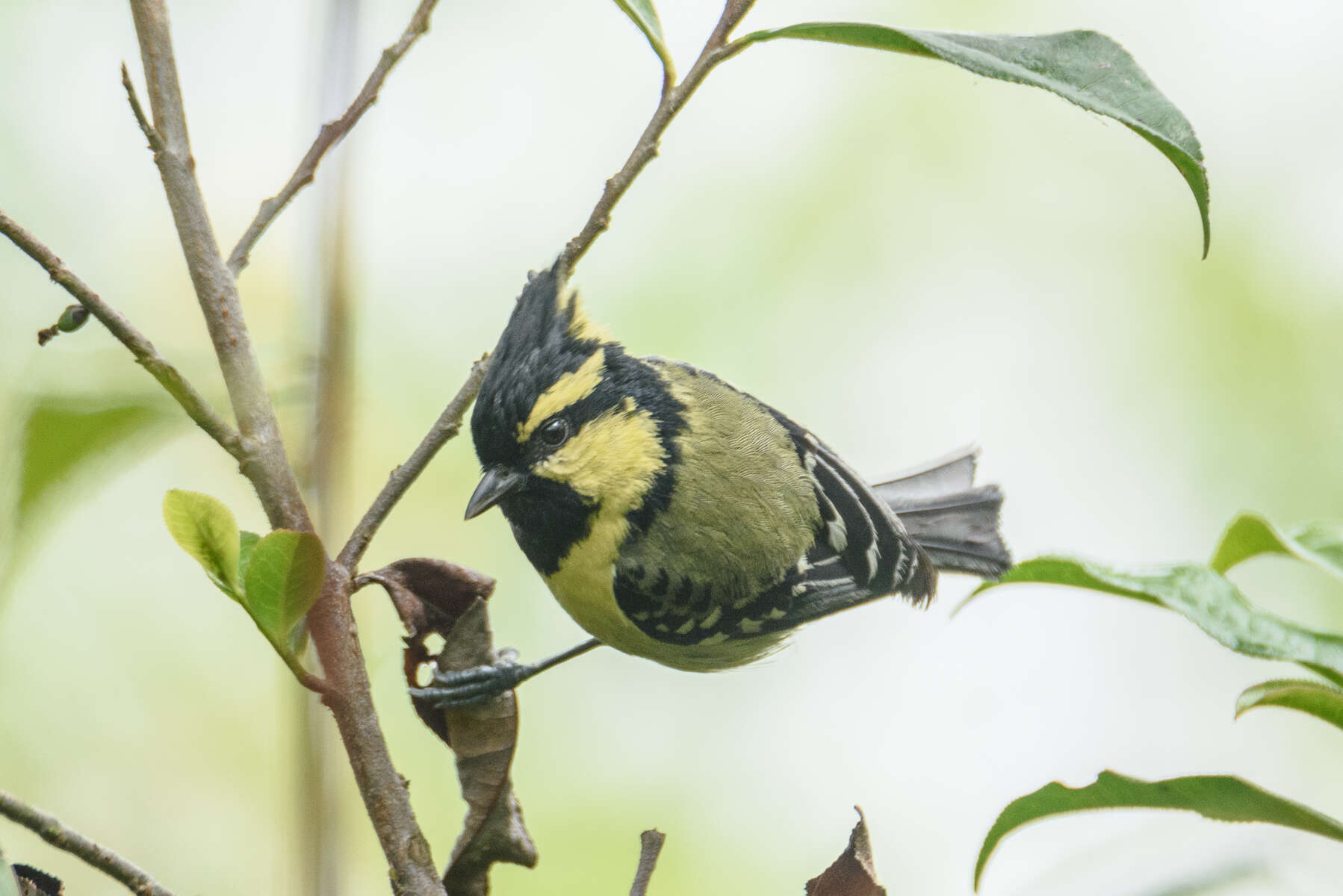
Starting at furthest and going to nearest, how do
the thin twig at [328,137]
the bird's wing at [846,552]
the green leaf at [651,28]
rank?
the bird's wing at [846,552], the green leaf at [651,28], the thin twig at [328,137]

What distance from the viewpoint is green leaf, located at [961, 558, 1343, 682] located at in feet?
3.04

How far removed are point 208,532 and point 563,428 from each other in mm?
1214

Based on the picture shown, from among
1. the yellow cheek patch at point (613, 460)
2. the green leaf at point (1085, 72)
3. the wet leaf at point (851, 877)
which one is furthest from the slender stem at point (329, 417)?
the yellow cheek patch at point (613, 460)

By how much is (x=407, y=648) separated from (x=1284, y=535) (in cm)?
90

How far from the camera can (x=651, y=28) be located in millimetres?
1315

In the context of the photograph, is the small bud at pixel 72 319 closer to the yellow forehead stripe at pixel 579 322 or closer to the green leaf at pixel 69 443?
the green leaf at pixel 69 443

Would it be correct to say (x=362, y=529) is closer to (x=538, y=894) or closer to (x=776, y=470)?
(x=776, y=470)

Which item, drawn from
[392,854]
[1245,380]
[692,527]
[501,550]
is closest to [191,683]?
[501,550]

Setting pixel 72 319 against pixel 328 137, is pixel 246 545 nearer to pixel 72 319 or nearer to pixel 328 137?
pixel 72 319

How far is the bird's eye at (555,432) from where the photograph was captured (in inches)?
85.9

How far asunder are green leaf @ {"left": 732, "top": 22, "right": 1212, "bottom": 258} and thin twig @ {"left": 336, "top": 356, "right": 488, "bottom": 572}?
0.61 meters

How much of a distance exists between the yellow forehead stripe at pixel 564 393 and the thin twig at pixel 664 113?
84 centimetres

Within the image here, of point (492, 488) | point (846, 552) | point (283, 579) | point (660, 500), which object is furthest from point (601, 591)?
point (283, 579)

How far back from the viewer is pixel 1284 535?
1032 millimetres
